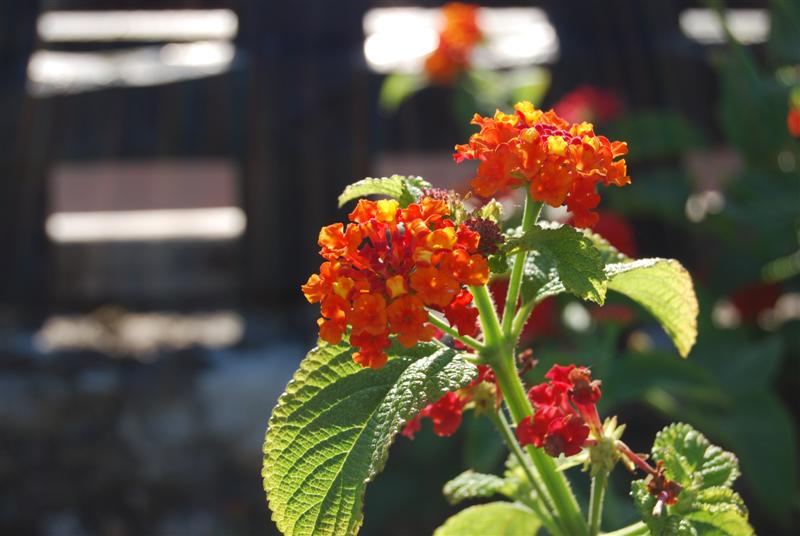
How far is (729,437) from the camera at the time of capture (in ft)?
7.72

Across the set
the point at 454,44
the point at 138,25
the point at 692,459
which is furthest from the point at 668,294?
the point at 138,25

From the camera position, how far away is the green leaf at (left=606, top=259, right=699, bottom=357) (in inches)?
43.1

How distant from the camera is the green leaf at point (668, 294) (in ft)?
3.59

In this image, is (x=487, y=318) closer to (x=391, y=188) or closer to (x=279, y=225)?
(x=391, y=188)

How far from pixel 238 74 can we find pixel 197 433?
3.52ft

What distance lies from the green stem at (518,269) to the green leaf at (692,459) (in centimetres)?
19

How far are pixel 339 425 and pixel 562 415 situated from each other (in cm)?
20

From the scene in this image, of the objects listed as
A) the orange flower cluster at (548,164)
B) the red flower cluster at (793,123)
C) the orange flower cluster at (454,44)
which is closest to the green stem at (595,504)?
the orange flower cluster at (548,164)

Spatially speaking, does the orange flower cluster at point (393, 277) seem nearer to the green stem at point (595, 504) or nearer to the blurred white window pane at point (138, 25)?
the green stem at point (595, 504)

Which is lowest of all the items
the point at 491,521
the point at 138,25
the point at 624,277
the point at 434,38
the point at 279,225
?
the point at 491,521

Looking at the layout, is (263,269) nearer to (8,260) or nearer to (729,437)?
(8,260)

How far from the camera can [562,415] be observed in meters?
0.97

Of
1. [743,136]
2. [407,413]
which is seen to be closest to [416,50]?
[743,136]

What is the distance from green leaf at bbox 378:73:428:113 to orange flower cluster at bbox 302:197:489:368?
2238mm
